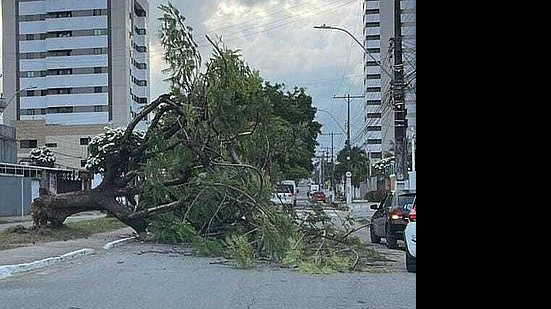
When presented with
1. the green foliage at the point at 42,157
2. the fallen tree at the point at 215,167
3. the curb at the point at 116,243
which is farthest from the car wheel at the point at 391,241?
the green foliage at the point at 42,157

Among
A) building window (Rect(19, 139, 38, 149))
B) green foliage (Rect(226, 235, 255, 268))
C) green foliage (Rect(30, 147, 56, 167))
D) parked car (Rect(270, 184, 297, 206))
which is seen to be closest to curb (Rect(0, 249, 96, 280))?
green foliage (Rect(226, 235, 255, 268))

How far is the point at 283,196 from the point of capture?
58.5ft

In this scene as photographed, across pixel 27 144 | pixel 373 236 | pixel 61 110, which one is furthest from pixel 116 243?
pixel 61 110

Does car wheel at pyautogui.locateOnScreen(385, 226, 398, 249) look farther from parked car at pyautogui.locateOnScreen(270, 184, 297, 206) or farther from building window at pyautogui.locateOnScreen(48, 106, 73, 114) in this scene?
building window at pyautogui.locateOnScreen(48, 106, 73, 114)

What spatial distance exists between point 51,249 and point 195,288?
24.2ft

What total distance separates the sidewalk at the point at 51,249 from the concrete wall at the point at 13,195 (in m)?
15.3

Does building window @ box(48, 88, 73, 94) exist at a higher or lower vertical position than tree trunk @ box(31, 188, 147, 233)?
higher

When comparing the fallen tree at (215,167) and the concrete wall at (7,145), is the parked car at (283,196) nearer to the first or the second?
the fallen tree at (215,167)

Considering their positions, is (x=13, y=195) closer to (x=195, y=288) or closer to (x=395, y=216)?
(x=395, y=216)

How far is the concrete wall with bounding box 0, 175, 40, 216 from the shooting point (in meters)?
36.6

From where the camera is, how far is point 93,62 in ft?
220

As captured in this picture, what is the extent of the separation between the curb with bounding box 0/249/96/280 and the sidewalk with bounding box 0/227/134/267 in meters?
0.25
